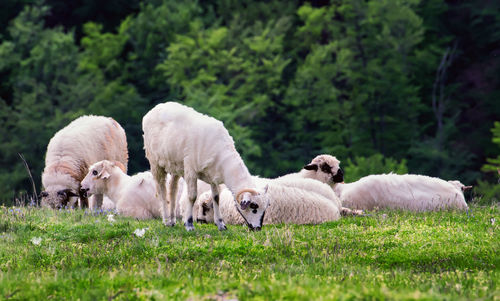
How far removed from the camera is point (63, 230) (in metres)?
9.36

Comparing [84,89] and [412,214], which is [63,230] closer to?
[412,214]

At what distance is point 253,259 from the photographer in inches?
305

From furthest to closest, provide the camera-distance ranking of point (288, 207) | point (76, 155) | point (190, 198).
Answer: point (76, 155) < point (288, 207) < point (190, 198)

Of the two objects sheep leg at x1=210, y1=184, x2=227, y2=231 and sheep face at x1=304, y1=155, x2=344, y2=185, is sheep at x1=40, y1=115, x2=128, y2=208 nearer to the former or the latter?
sheep face at x1=304, y1=155, x2=344, y2=185

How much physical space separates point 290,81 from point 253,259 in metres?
39.4

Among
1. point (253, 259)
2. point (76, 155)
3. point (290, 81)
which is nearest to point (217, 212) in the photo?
point (253, 259)

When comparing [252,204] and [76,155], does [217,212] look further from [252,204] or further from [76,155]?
[76,155]

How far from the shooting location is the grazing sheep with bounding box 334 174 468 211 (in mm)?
A: 13055

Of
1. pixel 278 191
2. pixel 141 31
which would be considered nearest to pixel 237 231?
pixel 278 191

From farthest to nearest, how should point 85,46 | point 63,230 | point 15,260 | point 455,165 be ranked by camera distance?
point 85,46 < point 455,165 < point 63,230 < point 15,260

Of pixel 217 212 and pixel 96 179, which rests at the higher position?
pixel 96 179

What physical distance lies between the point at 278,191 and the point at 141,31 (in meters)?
39.7

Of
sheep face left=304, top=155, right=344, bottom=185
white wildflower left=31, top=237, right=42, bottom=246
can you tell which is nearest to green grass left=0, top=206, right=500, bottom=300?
white wildflower left=31, top=237, right=42, bottom=246

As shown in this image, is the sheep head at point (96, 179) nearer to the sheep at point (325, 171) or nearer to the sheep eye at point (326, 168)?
the sheep at point (325, 171)
